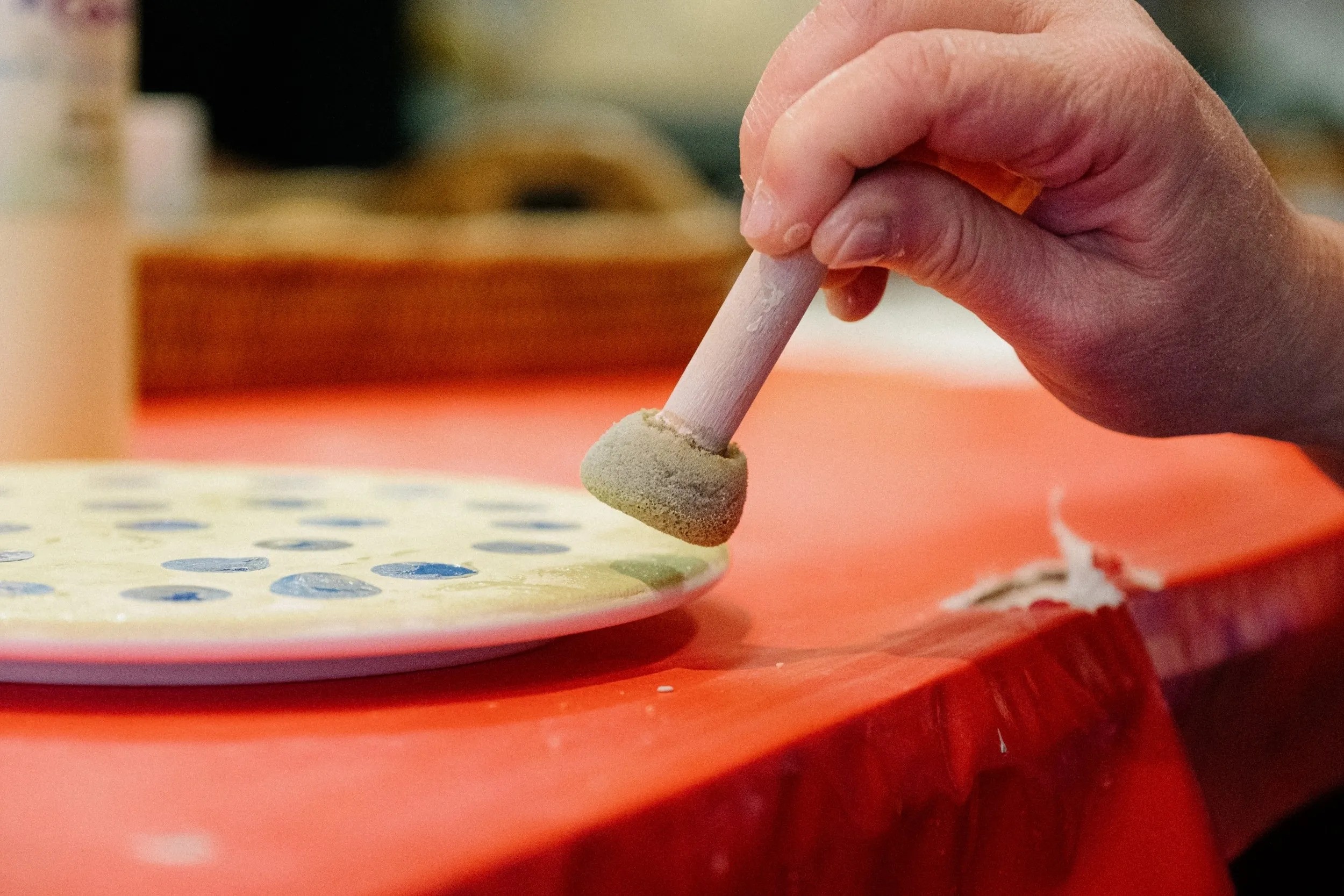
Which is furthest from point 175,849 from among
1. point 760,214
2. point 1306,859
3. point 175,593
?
point 1306,859

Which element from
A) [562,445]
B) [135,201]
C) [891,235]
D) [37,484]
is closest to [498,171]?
[135,201]

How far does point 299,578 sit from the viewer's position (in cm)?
27

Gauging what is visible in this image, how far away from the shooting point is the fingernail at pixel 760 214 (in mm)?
289

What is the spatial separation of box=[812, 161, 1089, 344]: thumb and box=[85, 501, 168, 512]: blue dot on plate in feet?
0.67

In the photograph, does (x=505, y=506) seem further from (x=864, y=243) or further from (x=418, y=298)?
(x=418, y=298)

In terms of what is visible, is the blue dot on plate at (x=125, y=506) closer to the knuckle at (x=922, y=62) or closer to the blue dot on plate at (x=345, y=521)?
the blue dot on plate at (x=345, y=521)

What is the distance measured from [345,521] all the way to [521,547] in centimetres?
6

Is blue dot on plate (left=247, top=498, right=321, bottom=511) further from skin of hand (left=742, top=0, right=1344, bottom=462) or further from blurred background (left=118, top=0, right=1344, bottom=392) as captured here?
blurred background (left=118, top=0, right=1344, bottom=392)

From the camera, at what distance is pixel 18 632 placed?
22cm

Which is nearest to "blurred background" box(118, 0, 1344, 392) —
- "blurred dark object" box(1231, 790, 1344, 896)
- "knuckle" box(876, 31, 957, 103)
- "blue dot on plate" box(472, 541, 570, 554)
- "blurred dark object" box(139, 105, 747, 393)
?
"blurred dark object" box(139, 105, 747, 393)

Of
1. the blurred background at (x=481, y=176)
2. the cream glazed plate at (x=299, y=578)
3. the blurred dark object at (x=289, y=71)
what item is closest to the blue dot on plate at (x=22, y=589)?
the cream glazed plate at (x=299, y=578)

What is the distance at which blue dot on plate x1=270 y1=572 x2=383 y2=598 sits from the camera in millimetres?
255

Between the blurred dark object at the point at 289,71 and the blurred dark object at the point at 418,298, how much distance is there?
1.88 m

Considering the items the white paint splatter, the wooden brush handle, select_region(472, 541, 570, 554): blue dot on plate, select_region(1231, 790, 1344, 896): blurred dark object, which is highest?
the wooden brush handle
